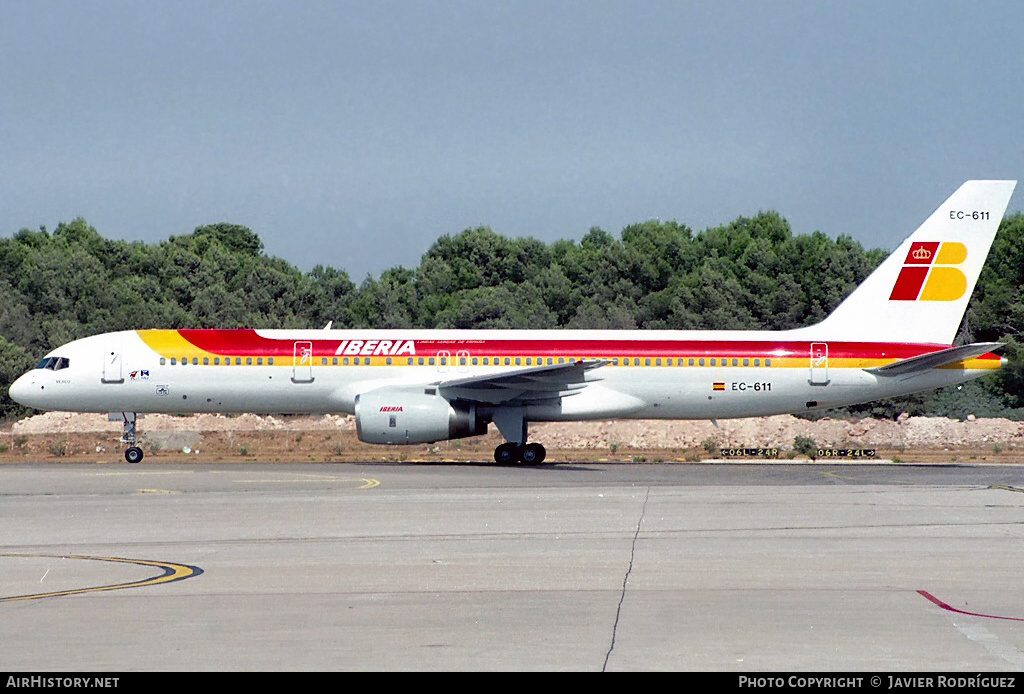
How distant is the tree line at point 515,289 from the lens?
6638cm

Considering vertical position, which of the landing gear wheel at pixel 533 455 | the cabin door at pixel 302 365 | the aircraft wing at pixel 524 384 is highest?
the cabin door at pixel 302 365

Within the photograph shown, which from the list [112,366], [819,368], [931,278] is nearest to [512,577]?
[819,368]

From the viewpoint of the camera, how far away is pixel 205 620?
440 inches

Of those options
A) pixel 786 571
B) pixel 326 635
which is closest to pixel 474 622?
pixel 326 635

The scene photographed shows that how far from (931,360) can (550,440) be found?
17.5 meters

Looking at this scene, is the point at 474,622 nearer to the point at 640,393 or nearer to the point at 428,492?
the point at 428,492

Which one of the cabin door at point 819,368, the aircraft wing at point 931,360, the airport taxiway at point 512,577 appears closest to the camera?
the airport taxiway at point 512,577

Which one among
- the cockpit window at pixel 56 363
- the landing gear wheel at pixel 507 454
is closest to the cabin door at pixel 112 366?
the cockpit window at pixel 56 363

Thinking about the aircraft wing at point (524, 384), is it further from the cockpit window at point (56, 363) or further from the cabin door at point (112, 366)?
the cockpit window at point (56, 363)

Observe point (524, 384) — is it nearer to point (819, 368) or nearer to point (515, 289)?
point (819, 368)

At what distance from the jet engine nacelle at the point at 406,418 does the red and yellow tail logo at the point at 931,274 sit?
41.0 feet

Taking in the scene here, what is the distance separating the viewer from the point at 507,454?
3541 centimetres

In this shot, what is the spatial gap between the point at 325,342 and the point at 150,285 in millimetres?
48627

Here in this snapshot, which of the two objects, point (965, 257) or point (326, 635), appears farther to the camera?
point (965, 257)
